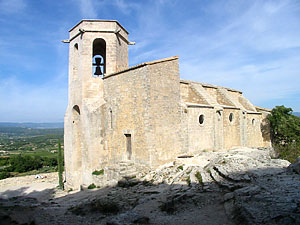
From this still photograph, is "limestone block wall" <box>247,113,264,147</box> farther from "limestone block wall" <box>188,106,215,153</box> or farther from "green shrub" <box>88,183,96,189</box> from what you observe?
"green shrub" <box>88,183,96,189</box>

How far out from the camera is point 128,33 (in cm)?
1408

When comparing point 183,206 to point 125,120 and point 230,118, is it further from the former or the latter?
point 230,118

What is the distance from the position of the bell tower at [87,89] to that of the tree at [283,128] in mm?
14242

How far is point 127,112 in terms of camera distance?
11.1 metres

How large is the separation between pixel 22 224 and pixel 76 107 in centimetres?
964

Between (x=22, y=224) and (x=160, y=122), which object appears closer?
(x=22, y=224)

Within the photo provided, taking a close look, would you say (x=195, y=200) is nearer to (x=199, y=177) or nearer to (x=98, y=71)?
(x=199, y=177)

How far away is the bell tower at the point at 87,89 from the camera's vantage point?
38.6 ft

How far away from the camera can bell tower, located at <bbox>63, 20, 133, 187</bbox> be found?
1177cm

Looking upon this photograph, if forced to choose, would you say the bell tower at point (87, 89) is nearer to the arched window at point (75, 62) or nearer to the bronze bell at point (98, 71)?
the arched window at point (75, 62)

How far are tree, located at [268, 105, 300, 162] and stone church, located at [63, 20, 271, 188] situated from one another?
5.03 metres

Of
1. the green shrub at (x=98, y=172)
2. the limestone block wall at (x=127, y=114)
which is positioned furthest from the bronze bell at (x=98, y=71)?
the green shrub at (x=98, y=172)

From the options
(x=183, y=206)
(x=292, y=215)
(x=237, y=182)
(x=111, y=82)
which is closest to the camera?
(x=292, y=215)

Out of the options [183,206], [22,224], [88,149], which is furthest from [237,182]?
[88,149]
